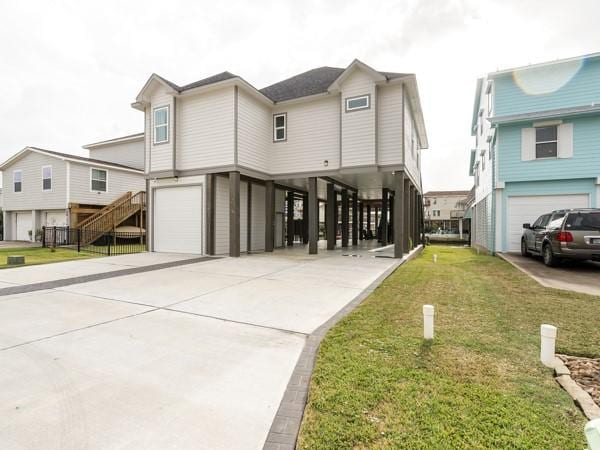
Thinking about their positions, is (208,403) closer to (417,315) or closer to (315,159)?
(417,315)

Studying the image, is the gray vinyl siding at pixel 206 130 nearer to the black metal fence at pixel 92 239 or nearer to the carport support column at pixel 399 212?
the black metal fence at pixel 92 239

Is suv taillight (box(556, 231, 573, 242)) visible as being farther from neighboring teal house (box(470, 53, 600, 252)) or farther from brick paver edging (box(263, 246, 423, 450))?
brick paver edging (box(263, 246, 423, 450))

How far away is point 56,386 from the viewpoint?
2723 mm

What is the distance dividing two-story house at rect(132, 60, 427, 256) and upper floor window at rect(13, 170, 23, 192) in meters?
14.0

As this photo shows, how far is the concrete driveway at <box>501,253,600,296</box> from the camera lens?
6593mm

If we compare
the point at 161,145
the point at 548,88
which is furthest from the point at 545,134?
the point at 161,145

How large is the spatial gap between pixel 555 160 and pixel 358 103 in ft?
27.1

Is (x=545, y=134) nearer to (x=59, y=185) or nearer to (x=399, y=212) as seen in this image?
(x=399, y=212)

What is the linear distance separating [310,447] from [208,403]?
97 cm

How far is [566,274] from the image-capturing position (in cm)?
802

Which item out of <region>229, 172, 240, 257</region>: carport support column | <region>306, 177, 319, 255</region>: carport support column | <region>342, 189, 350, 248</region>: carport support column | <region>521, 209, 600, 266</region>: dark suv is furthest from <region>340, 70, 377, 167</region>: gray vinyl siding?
<region>521, 209, 600, 266</region>: dark suv

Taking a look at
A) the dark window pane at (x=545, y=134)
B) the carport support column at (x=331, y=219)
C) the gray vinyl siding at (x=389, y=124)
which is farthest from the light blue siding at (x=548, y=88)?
the carport support column at (x=331, y=219)

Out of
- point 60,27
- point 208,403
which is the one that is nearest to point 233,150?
point 60,27

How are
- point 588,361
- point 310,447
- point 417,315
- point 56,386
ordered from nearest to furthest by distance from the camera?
point 310,447 < point 56,386 < point 588,361 < point 417,315
